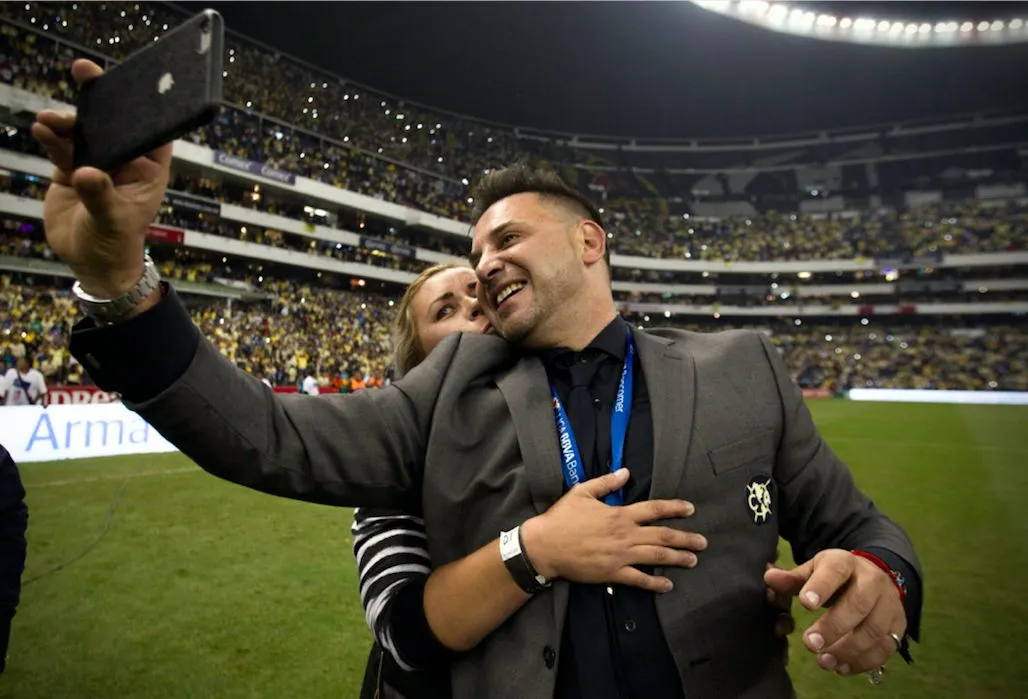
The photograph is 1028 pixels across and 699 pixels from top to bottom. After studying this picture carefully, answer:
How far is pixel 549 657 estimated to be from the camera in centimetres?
158

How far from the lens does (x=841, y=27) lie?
36.7 meters

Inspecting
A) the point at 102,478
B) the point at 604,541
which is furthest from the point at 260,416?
the point at 102,478

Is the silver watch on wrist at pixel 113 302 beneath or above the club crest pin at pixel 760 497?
above

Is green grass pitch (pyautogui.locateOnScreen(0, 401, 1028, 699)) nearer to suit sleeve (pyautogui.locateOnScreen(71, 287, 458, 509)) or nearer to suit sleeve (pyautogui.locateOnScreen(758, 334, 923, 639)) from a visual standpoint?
suit sleeve (pyautogui.locateOnScreen(758, 334, 923, 639))

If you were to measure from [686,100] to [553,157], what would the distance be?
502 inches

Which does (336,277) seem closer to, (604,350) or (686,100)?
(686,100)

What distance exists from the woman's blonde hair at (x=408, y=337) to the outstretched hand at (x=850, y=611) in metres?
1.87

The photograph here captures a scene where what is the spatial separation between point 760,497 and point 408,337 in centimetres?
176

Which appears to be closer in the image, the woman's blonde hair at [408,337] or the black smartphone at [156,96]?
the black smartphone at [156,96]

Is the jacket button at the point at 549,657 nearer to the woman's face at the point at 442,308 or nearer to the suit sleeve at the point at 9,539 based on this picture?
the woman's face at the point at 442,308

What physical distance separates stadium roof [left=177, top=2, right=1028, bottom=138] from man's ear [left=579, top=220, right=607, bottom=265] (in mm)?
38026

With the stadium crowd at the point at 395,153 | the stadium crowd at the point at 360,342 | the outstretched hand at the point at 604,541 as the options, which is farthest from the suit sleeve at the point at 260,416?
the stadium crowd at the point at 395,153

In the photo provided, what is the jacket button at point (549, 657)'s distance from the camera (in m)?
1.57

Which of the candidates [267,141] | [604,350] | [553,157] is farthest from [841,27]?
[604,350]
